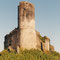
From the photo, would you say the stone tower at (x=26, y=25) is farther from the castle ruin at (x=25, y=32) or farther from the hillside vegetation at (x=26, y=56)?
the hillside vegetation at (x=26, y=56)

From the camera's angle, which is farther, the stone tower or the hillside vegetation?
the stone tower

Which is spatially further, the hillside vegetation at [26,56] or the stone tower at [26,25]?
the stone tower at [26,25]

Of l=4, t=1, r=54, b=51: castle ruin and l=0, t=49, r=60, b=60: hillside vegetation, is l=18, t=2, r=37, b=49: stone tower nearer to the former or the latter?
l=4, t=1, r=54, b=51: castle ruin

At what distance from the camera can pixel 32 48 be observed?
3228 cm

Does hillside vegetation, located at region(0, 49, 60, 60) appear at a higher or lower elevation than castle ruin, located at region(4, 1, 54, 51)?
lower

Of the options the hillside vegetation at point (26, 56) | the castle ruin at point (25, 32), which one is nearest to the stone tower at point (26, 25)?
the castle ruin at point (25, 32)

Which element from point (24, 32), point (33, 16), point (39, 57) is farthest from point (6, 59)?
point (33, 16)

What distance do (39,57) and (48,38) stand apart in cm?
721

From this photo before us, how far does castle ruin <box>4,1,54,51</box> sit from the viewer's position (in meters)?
32.3

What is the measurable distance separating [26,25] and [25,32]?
3.14 feet

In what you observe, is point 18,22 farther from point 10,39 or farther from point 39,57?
point 39,57

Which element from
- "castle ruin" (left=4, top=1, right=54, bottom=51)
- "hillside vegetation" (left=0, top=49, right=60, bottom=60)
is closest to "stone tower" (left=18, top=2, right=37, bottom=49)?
"castle ruin" (left=4, top=1, right=54, bottom=51)

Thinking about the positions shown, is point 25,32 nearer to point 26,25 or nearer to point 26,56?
point 26,25

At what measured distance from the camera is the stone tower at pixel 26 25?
3231 cm
